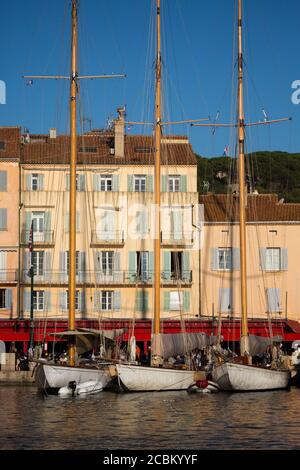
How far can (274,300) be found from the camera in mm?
78625

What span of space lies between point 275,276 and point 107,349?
709 inches

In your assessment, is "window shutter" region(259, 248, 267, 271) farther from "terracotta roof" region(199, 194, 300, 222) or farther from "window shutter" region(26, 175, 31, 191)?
"window shutter" region(26, 175, 31, 191)

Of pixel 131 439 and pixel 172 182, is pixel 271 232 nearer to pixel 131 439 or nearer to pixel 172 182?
pixel 172 182

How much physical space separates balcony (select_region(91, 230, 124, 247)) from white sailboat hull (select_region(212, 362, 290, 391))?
20.1 metres

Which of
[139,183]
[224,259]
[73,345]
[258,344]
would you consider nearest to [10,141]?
[139,183]

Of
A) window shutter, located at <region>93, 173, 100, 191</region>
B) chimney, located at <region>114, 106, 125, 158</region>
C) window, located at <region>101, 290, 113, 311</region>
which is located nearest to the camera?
window, located at <region>101, 290, 113, 311</region>

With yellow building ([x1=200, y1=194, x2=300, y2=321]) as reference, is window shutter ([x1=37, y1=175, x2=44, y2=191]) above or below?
above

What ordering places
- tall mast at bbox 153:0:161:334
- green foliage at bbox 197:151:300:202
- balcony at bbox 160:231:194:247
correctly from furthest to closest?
green foliage at bbox 197:151:300:202 < balcony at bbox 160:231:194:247 < tall mast at bbox 153:0:161:334

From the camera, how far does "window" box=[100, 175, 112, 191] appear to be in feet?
261

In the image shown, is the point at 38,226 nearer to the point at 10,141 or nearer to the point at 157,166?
the point at 10,141

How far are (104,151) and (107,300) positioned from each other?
1154 centimetres

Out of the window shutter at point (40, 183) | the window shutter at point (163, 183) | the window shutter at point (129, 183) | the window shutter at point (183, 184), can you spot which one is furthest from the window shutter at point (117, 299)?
the window shutter at point (40, 183)

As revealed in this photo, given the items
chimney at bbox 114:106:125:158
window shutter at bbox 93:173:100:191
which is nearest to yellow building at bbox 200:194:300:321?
chimney at bbox 114:106:125:158

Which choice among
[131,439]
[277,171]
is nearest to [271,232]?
[131,439]
